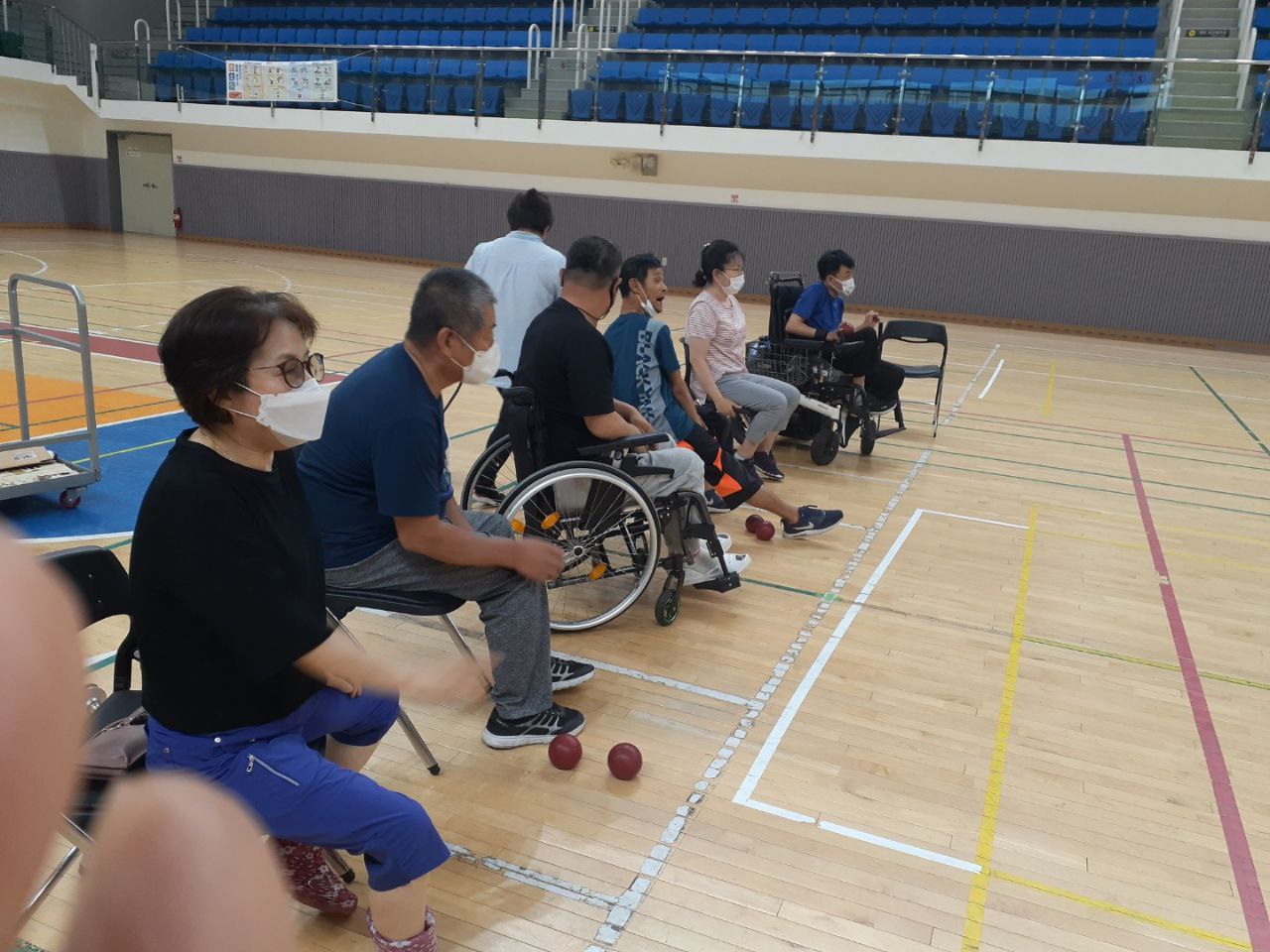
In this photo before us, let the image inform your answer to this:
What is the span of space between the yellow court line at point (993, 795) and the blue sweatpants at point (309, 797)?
123cm

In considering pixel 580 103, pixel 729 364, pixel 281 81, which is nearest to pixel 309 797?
pixel 729 364

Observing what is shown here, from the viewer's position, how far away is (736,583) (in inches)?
147

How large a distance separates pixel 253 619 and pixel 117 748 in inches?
17.3

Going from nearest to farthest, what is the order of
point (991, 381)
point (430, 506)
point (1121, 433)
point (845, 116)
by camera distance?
point (430, 506)
point (1121, 433)
point (991, 381)
point (845, 116)

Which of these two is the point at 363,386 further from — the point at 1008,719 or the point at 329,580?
the point at 1008,719

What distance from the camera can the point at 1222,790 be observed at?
2.78 meters

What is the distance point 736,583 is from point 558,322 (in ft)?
3.99

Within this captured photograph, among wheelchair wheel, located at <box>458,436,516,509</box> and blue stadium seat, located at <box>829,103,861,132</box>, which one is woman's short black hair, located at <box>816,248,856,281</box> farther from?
blue stadium seat, located at <box>829,103,861,132</box>

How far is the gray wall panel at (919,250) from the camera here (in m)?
13.4

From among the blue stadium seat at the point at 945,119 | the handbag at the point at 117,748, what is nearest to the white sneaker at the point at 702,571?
the handbag at the point at 117,748

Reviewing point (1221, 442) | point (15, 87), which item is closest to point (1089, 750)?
point (1221, 442)

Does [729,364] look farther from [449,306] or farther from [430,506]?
[430,506]

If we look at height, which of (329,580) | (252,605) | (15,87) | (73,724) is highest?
(15,87)

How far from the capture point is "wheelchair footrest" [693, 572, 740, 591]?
3.72 metres
